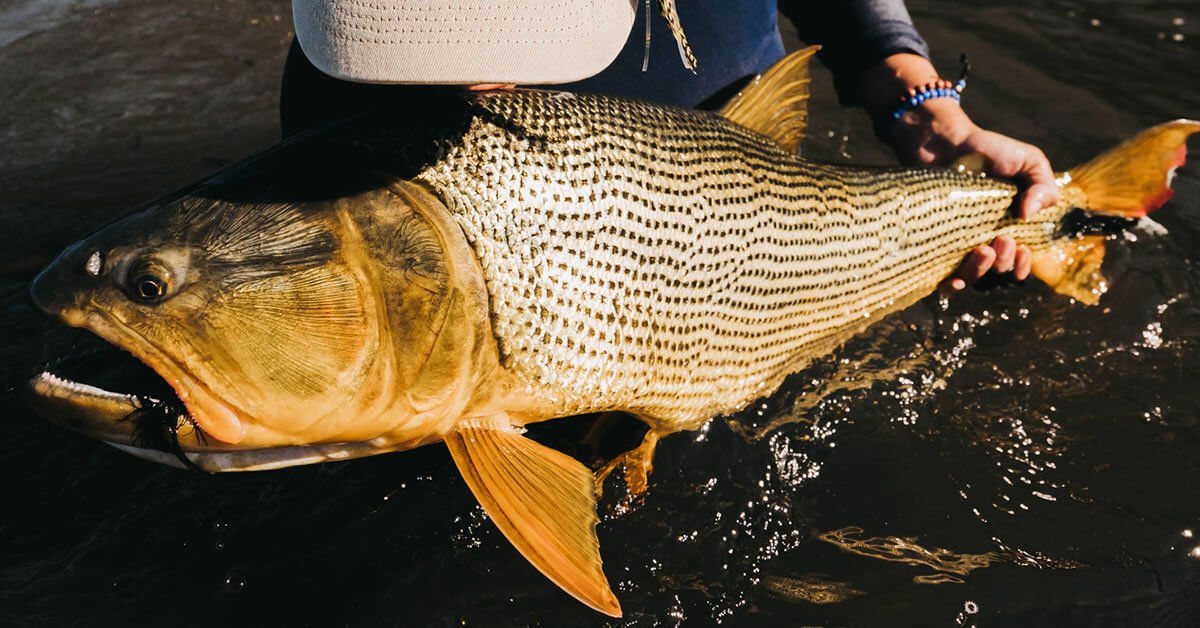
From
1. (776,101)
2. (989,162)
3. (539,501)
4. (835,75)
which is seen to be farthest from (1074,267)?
(539,501)

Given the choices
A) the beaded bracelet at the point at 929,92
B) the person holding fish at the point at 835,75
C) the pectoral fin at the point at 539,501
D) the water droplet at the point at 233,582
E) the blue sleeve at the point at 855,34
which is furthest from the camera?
the blue sleeve at the point at 855,34

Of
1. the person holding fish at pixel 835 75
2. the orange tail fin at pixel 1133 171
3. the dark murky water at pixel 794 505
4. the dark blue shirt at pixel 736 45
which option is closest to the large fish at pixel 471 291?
the person holding fish at pixel 835 75

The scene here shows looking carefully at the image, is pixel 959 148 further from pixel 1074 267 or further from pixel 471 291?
pixel 471 291

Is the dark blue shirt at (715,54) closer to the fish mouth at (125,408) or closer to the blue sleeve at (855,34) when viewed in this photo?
the blue sleeve at (855,34)

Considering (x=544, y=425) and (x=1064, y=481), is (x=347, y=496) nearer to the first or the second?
(x=544, y=425)

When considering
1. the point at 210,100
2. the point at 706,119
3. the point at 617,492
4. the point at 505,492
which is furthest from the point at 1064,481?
the point at 210,100

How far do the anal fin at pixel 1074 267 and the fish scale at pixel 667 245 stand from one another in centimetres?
57

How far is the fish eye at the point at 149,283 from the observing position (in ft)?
5.37

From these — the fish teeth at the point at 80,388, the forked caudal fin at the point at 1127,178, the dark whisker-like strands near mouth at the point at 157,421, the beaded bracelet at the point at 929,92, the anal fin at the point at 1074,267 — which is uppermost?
the fish teeth at the point at 80,388

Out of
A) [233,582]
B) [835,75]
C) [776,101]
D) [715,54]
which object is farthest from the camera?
[835,75]

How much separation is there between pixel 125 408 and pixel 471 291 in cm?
68

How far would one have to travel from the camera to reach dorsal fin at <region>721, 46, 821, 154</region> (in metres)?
2.71

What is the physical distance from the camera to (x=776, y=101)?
275 cm

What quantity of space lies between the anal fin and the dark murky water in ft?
0.47
